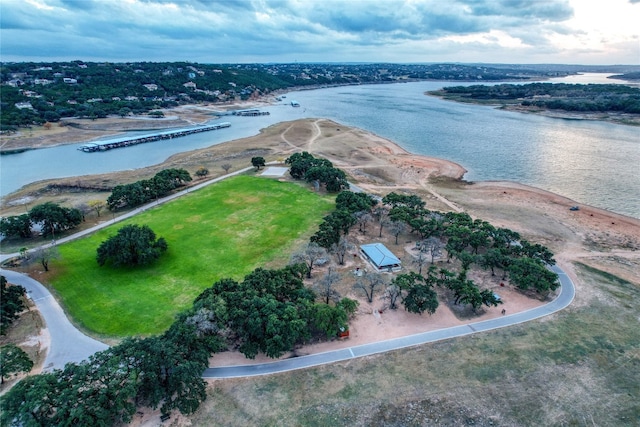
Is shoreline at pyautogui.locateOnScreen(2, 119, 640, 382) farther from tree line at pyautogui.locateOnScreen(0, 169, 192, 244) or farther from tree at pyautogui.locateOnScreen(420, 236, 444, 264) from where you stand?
tree line at pyautogui.locateOnScreen(0, 169, 192, 244)

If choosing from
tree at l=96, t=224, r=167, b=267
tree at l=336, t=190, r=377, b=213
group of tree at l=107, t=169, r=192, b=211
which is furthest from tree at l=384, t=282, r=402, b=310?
group of tree at l=107, t=169, r=192, b=211

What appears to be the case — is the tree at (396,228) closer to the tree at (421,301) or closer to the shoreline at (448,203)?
the shoreline at (448,203)

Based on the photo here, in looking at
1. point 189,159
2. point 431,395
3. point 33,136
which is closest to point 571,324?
point 431,395

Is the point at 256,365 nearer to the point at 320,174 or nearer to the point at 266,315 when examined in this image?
the point at 266,315

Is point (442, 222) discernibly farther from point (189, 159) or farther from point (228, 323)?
point (189, 159)

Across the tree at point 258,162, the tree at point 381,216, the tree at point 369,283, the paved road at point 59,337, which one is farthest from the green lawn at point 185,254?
the tree at point 258,162

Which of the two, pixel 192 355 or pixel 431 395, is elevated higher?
pixel 192 355
